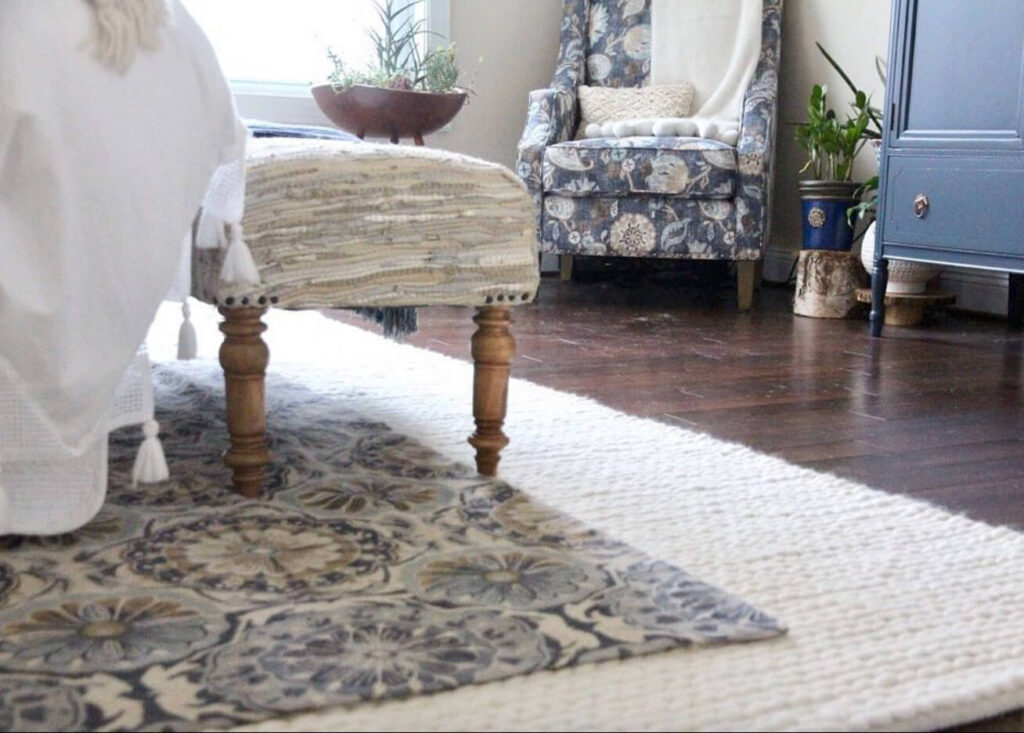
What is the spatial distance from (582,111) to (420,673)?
339 centimetres

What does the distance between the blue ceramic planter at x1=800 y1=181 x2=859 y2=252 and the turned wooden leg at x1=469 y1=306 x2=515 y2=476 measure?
220 cm

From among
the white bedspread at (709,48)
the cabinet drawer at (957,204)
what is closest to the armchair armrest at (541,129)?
the white bedspread at (709,48)

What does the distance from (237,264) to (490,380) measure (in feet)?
1.23

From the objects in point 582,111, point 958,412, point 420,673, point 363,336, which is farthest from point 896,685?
point 582,111

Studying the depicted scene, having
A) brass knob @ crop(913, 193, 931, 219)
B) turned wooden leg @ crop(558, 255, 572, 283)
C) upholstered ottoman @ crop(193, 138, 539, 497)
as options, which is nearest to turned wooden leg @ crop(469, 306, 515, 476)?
upholstered ottoman @ crop(193, 138, 539, 497)

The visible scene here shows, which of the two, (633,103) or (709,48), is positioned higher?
(709,48)

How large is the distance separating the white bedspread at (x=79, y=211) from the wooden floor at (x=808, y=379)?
3.06 ft

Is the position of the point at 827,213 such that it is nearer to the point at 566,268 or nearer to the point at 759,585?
the point at 566,268

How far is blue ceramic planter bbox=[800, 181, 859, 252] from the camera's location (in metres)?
3.50

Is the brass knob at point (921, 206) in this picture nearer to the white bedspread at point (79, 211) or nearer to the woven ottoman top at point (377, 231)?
the woven ottoman top at point (377, 231)

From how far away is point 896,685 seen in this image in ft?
3.11

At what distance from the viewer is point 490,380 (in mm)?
1552

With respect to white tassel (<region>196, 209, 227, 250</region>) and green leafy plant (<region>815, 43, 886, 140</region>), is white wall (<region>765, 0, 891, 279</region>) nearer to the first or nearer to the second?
green leafy plant (<region>815, 43, 886, 140</region>)

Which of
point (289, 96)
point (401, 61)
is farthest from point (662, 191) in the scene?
point (289, 96)
